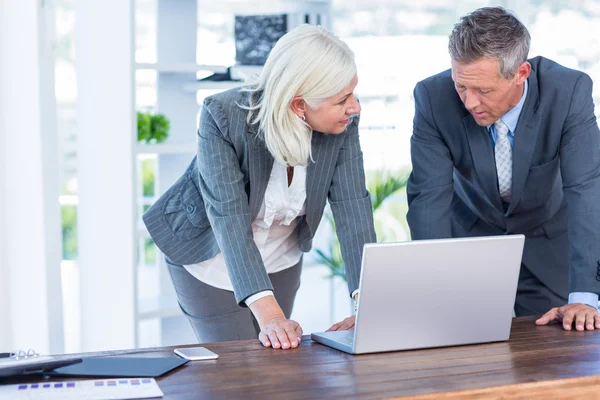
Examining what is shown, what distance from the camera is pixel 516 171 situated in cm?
253

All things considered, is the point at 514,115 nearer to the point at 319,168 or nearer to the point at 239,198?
the point at 319,168

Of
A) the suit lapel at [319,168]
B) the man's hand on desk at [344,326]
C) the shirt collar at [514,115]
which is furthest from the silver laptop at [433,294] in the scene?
the shirt collar at [514,115]

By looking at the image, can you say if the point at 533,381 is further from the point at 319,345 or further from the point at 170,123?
the point at 170,123

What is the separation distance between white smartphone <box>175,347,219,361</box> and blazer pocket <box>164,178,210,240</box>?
1.93 ft

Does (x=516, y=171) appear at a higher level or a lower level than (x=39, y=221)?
higher

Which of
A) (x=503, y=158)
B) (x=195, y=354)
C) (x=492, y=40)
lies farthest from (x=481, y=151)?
(x=195, y=354)

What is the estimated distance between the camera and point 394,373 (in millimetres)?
1757

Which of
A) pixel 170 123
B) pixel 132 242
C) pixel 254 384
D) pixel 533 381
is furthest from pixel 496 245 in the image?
pixel 170 123

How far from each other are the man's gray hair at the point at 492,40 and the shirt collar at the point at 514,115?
226 millimetres

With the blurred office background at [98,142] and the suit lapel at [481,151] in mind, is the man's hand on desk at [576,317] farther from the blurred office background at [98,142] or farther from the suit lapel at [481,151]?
the blurred office background at [98,142]

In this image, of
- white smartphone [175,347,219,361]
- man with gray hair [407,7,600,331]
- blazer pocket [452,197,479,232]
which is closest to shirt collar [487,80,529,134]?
man with gray hair [407,7,600,331]

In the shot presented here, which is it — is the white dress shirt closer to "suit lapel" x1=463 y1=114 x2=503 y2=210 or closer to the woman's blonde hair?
the woman's blonde hair

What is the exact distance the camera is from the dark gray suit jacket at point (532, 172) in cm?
240

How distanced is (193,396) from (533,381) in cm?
71
